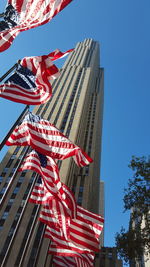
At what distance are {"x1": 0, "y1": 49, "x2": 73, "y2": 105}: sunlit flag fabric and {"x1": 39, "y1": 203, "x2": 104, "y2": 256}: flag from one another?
6.34 metres

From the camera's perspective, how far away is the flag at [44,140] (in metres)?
10.0

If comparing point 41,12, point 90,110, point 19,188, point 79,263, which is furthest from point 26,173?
point 90,110

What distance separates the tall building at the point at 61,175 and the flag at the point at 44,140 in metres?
1.15

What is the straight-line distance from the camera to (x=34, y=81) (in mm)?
10312

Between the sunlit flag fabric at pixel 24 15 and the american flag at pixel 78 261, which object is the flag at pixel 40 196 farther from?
the sunlit flag fabric at pixel 24 15

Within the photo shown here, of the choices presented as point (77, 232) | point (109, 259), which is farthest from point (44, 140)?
point (109, 259)

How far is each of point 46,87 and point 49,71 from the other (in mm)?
780

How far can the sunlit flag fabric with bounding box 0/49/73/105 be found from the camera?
942cm

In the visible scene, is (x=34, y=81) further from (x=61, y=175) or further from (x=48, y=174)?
(x=61, y=175)

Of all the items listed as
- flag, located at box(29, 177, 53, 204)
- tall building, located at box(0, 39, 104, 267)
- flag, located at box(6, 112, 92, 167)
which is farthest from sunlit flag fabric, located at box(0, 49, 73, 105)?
flag, located at box(29, 177, 53, 204)

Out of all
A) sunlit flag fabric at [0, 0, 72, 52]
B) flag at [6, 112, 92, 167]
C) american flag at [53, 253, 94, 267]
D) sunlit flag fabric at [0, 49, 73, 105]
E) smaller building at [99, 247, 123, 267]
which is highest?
smaller building at [99, 247, 123, 267]

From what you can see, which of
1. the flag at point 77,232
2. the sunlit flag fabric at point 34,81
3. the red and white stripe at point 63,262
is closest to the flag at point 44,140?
the sunlit flag fabric at point 34,81

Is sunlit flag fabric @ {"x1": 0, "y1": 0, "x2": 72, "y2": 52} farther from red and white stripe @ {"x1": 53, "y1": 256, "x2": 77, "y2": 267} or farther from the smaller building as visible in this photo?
the smaller building

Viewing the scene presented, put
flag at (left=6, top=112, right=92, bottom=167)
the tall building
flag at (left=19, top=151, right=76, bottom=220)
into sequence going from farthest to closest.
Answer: the tall building
flag at (left=19, top=151, right=76, bottom=220)
flag at (left=6, top=112, right=92, bottom=167)
